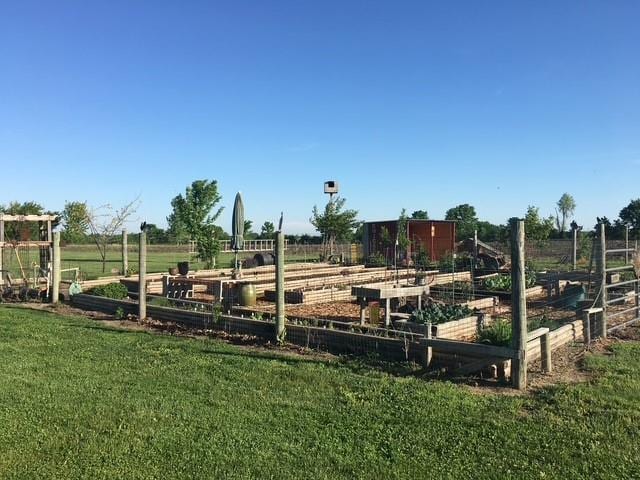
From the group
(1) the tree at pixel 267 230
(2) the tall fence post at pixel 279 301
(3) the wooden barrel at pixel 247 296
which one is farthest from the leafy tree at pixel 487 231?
(2) the tall fence post at pixel 279 301

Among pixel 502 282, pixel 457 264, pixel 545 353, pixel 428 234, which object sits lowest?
pixel 545 353

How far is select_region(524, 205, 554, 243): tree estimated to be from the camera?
3144cm

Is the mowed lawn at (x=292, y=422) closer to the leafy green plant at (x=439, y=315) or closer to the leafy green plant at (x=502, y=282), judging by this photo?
the leafy green plant at (x=439, y=315)

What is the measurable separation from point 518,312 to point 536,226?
93.1ft

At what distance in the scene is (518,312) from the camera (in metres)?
5.91

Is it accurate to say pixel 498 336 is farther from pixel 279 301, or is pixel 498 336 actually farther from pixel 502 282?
pixel 502 282

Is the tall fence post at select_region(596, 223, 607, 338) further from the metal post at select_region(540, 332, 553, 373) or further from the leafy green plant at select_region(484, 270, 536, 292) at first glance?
the leafy green plant at select_region(484, 270, 536, 292)

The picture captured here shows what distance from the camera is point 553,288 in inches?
571

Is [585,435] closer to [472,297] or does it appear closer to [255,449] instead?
[255,449]

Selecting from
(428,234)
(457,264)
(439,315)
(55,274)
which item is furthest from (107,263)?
(439,315)

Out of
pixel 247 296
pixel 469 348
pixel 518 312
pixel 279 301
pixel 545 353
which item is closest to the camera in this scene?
→ pixel 518 312

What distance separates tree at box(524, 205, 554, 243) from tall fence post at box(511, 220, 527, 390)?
1051 inches

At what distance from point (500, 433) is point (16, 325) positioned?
8.95 meters

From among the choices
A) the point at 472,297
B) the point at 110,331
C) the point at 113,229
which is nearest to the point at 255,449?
the point at 110,331
